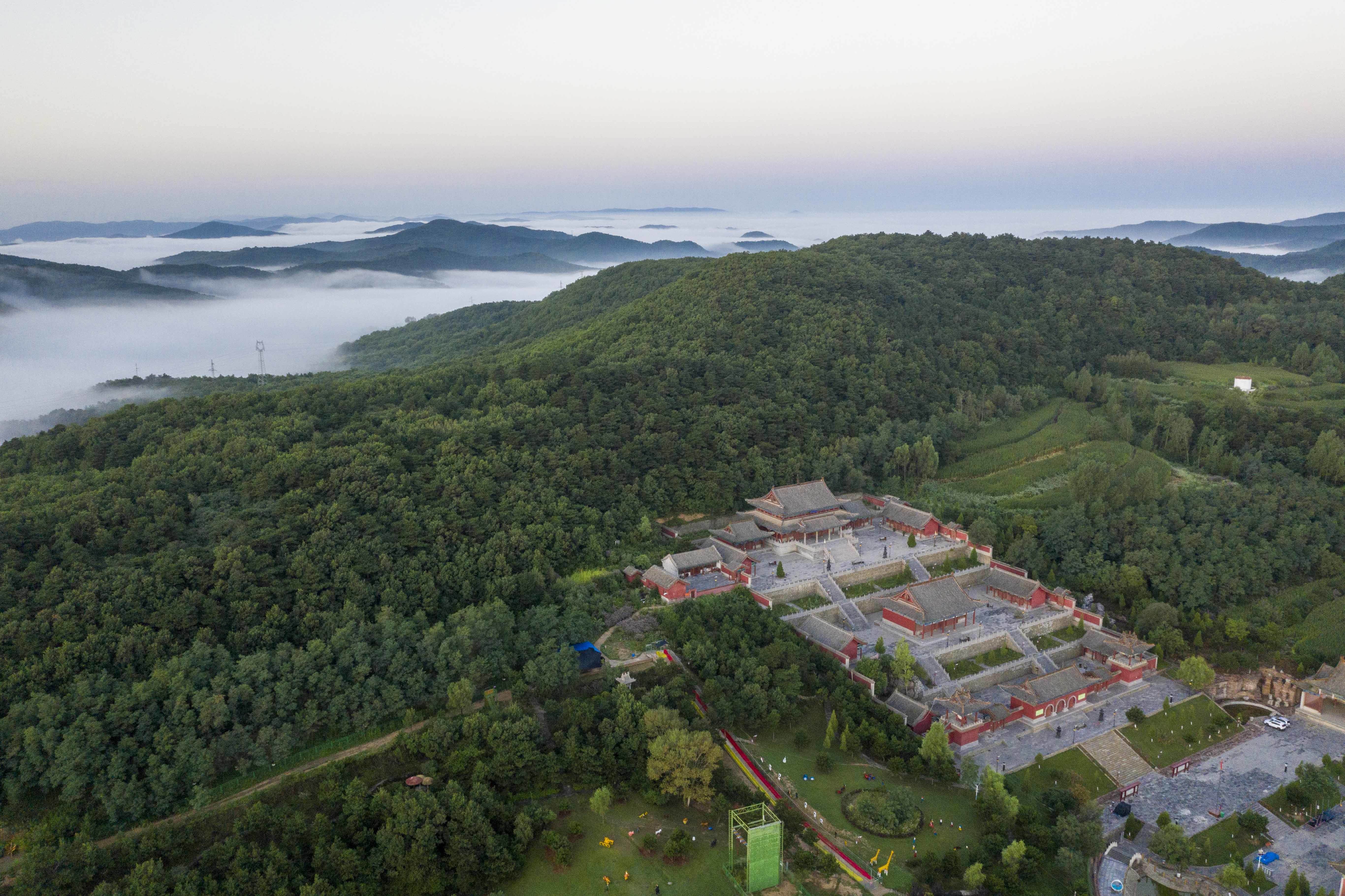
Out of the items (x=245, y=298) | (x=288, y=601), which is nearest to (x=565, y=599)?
(x=288, y=601)

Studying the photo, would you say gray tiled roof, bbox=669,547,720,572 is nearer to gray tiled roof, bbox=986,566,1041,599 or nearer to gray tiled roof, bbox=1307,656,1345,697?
gray tiled roof, bbox=986,566,1041,599

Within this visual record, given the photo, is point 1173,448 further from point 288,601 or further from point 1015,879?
point 288,601

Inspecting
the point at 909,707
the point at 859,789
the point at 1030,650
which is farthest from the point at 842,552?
the point at 859,789

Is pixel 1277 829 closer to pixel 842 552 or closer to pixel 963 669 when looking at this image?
pixel 963 669

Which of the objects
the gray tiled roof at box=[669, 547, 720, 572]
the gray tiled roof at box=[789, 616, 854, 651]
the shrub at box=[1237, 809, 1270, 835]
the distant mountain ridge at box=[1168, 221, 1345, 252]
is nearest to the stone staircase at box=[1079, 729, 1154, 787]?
the shrub at box=[1237, 809, 1270, 835]

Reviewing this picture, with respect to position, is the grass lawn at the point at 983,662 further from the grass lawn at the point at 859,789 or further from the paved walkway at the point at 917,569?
the grass lawn at the point at 859,789
